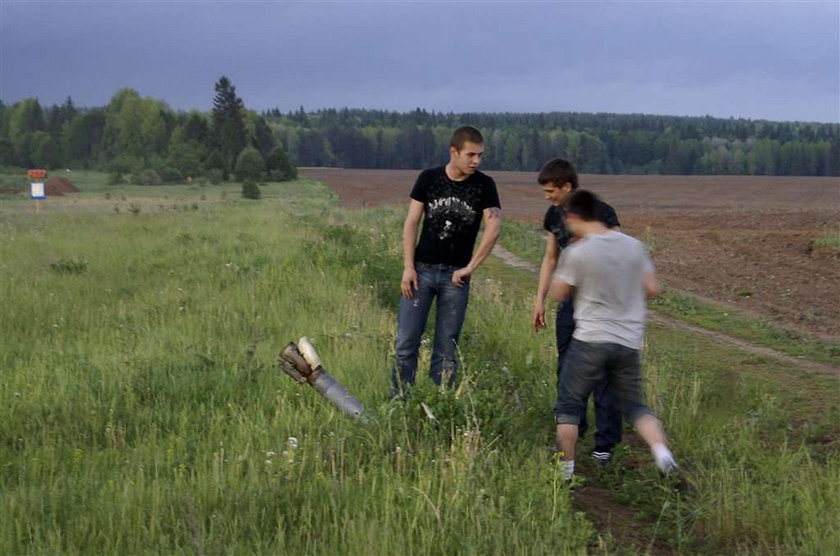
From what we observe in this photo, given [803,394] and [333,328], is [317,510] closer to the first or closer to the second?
[333,328]

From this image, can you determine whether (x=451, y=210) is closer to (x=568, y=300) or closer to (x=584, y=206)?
(x=568, y=300)

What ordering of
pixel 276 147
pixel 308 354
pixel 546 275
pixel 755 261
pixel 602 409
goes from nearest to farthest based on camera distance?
pixel 308 354, pixel 602 409, pixel 546 275, pixel 755 261, pixel 276 147

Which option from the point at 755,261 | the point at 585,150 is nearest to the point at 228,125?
the point at 585,150

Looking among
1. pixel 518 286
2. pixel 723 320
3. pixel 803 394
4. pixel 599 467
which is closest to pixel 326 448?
pixel 599 467

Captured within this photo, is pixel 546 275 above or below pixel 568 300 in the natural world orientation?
above

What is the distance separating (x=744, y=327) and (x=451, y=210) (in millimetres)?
6759

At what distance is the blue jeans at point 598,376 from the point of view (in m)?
5.49

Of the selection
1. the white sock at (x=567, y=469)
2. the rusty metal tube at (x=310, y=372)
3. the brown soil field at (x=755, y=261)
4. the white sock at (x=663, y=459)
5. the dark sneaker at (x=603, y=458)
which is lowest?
the brown soil field at (x=755, y=261)

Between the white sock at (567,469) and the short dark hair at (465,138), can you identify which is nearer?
the white sock at (567,469)

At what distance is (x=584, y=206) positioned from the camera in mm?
5645

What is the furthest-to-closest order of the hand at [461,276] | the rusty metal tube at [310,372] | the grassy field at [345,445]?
the hand at [461,276] → the rusty metal tube at [310,372] → the grassy field at [345,445]

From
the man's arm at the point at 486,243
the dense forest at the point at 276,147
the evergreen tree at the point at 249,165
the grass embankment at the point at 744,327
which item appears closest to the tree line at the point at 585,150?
the dense forest at the point at 276,147

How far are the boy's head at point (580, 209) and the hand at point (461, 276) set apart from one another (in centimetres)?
98

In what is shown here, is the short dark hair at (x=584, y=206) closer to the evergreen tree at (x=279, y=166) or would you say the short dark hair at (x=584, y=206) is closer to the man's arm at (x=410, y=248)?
the man's arm at (x=410, y=248)
